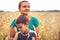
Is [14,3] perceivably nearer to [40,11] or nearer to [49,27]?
[40,11]

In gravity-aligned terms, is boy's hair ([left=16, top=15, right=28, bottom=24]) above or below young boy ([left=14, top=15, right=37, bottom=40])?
above

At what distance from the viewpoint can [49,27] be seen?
1485mm

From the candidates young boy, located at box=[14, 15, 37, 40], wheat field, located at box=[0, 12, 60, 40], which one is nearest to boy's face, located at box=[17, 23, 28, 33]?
young boy, located at box=[14, 15, 37, 40]

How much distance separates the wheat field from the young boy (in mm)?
79

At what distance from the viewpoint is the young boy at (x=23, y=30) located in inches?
55.9

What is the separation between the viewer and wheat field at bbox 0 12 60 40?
146cm

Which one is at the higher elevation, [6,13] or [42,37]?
[6,13]

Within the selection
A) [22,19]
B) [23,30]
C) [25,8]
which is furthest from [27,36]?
[25,8]

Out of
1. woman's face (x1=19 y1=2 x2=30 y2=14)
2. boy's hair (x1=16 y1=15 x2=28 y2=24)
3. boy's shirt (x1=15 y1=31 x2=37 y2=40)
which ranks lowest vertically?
boy's shirt (x1=15 y1=31 x2=37 y2=40)

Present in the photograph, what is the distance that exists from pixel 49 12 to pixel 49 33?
21 centimetres

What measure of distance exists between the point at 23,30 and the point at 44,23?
227 millimetres

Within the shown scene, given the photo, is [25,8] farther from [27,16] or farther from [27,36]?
[27,36]

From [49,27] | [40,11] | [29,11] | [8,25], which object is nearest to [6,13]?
[8,25]

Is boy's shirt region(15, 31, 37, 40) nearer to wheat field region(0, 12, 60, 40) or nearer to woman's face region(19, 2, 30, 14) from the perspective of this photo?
wheat field region(0, 12, 60, 40)
